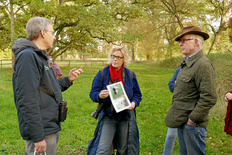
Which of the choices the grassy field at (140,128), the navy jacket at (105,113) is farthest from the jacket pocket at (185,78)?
the grassy field at (140,128)

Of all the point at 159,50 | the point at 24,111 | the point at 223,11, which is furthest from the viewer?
the point at 159,50

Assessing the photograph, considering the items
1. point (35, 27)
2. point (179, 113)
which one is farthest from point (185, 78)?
point (35, 27)

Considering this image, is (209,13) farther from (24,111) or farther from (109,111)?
(24,111)

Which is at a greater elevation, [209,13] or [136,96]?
[209,13]

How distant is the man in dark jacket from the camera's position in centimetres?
196

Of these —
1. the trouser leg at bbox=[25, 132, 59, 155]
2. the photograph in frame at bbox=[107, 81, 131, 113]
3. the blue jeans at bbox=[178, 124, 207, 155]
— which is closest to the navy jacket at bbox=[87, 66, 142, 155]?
the photograph in frame at bbox=[107, 81, 131, 113]

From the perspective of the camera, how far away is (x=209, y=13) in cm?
1750

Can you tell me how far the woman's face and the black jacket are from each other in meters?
1.36

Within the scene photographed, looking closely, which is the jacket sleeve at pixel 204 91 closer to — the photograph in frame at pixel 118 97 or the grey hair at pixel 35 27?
the photograph in frame at pixel 118 97

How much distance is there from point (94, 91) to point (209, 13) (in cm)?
1783

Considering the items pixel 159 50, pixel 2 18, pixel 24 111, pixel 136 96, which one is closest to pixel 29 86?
pixel 24 111

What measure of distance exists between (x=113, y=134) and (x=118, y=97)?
0.63 m

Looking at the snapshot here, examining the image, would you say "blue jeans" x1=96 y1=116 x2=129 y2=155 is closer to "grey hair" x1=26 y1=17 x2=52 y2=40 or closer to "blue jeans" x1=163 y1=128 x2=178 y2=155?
"blue jeans" x1=163 y1=128 x2=178 y2=155

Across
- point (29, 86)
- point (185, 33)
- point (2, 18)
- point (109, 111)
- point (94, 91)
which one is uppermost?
point (2, 18)
